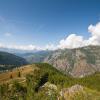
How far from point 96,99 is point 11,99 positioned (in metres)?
88.0

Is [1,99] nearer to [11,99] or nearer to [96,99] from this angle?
[11,99]

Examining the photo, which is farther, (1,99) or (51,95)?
(1,99)

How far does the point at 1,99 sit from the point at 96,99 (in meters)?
98.1

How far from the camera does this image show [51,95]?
4503 inches

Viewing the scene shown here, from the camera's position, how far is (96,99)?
199125 mm

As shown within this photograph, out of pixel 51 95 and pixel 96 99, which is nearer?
pixel 51 95

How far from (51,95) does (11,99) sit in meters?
78.5

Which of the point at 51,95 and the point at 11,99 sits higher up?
the point at 51,95

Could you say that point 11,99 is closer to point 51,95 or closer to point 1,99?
point 1,99

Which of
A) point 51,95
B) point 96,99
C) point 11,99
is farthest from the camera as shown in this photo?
point 96,99

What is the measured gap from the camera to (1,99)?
188625mm

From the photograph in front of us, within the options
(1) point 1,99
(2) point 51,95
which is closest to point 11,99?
(1) point 1,99

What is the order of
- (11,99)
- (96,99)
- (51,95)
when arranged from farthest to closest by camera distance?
(96,99), (11,99), (51,95)
